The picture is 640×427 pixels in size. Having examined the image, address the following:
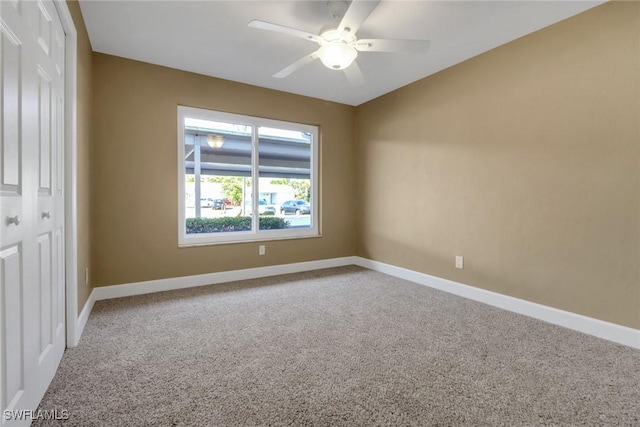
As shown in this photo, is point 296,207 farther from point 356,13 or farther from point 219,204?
point 356,13

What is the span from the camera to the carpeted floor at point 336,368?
4.80 ft

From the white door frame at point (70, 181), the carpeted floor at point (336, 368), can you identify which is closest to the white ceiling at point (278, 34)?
the white door frame at point (70, 181)

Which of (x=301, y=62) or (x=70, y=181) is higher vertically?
(x=301, y=62)

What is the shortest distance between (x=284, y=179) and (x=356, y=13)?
2.63 meters

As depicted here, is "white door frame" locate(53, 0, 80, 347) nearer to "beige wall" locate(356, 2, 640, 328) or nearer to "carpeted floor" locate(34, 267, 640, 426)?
"carpeted floor" locate(34, 267, 640, 426)

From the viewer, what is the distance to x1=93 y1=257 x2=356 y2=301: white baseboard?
3.15 metres

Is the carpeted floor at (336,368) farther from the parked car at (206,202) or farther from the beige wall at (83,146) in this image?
the parked car at (206,202)

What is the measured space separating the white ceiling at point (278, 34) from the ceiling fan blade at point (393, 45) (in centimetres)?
31

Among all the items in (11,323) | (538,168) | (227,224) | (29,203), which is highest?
(538,168)

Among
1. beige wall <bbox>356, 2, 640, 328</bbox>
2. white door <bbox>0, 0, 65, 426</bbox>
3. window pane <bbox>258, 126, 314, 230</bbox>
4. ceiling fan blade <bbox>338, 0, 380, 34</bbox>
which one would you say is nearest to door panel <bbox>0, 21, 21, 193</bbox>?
white door <bbox>0, 0, 65, 426</bbox>

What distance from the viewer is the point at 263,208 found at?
414cm

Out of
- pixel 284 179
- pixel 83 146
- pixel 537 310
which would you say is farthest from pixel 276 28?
pixel 537 310

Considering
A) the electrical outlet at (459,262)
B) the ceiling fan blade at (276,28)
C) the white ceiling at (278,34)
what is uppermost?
the white ceiling at (278,34)

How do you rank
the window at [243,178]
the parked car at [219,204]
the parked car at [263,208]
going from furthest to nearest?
1. the parked car at [263,208]
2. the parked car at [219,204]
3. the window at [243,178]
